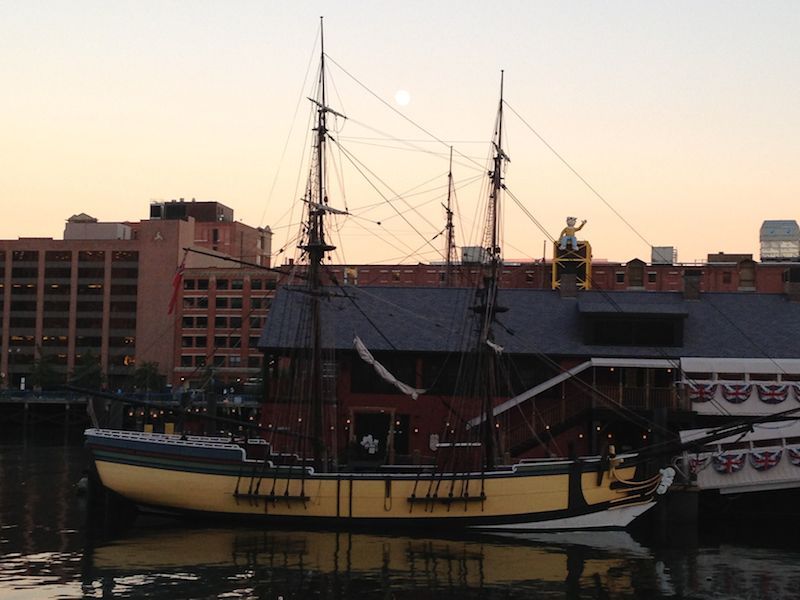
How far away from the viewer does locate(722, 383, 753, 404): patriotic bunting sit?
145 ft

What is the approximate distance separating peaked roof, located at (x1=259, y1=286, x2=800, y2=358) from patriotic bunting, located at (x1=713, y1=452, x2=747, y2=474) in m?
9.32

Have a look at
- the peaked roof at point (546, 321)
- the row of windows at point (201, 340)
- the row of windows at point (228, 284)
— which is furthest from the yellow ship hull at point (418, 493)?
the row of windows at point (228, 284)

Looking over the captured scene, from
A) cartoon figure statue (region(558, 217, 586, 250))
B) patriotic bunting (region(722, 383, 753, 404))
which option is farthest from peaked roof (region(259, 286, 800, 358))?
cartoon figure statue (region(558, 217, 586, 250))

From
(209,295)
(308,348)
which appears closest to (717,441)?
(308,348)

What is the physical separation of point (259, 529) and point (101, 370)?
327 feet

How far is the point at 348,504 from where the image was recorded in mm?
38562

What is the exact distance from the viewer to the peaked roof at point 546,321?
49.7 meters

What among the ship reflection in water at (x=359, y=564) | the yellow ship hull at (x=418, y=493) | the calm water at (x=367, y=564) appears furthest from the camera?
the yellow ship hull at (x=418, y=493)

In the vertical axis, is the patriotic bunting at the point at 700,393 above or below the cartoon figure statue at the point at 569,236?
below

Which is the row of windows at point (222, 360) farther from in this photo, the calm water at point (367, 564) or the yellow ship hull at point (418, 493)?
the yellow ship hull at point (418, 493)

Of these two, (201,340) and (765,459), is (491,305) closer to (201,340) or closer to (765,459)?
(765,459)

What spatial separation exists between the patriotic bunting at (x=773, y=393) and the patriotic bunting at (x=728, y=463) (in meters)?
4.59

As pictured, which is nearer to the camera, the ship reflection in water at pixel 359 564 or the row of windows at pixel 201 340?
the ship reflection in water at pixel 359 564

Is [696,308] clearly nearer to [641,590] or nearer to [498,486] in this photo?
[498,486]
